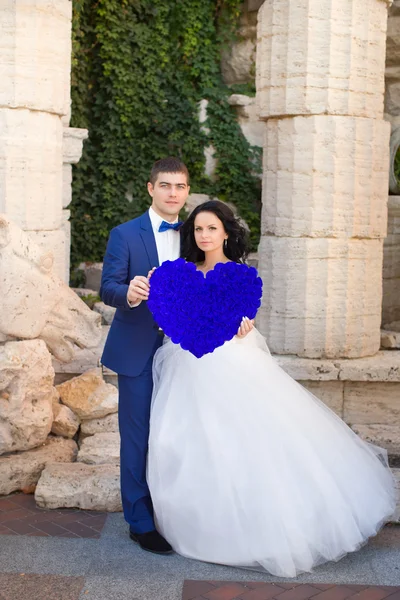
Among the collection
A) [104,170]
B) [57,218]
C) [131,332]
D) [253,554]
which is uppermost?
[104,170]

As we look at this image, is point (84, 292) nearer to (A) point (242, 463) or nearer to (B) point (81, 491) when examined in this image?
(B) point (81, 491)

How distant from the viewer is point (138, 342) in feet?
14.7

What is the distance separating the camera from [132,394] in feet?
14.8

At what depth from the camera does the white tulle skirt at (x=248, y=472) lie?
4.20m

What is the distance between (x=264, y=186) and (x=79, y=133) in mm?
2234

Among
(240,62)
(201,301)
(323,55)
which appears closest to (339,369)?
(323,55)

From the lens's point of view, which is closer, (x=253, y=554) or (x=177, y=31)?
(x=253, y=554)

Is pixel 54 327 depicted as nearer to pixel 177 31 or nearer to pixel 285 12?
pixel 285 12

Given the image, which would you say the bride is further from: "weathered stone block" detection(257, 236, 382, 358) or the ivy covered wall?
the ivy covered wall

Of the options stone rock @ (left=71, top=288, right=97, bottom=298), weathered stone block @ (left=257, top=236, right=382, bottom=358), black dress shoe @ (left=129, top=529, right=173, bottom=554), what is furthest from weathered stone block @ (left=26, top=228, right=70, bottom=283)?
black dress shoe @ (left=129, top=529, right=173, bottom=554)

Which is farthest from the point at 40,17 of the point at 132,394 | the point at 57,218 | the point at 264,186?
the point at 132,394

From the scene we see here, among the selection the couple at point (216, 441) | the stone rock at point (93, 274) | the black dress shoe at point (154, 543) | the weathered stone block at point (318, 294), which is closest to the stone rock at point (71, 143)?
the stone rock at point (93, 274)

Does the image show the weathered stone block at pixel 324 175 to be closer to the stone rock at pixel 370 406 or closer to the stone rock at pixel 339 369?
the stone rock at pixel 339 369

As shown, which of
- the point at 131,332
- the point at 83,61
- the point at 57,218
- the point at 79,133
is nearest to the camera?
the point at 131,332
